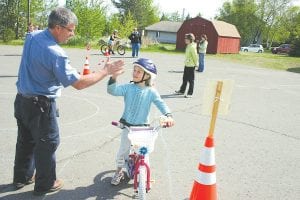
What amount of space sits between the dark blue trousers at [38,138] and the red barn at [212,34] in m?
38.3

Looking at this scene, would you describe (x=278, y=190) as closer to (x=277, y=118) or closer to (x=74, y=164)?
(x=74, y=164)

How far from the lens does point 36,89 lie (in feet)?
13.9

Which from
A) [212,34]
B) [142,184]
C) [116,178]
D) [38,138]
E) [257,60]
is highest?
[212,34]

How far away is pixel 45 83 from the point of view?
4.23 meters

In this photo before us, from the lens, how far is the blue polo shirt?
403 cm

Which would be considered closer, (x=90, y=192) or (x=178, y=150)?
(x=90, y=192)

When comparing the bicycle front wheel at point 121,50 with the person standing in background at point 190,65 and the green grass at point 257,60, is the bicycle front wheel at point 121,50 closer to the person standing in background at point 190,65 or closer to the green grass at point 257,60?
the green grass at point 257,60

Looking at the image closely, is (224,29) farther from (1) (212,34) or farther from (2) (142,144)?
(2) (142,144)

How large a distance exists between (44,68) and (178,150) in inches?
124

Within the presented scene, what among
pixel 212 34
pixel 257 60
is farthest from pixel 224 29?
pixel 257 60

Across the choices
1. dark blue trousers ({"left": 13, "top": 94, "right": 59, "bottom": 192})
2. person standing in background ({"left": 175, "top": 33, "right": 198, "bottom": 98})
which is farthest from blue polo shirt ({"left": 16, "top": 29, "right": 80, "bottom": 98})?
person standing in background ({"left": 175, "top": 33, "right": 198, "bottom": 98})

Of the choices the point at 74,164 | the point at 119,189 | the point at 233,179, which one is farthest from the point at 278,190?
the point at 74,164

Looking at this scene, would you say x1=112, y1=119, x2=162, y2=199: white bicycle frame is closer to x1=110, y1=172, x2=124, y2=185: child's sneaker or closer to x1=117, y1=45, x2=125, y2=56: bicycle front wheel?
x1=110, y1=172, x2=124, y2=185: child's sneaker

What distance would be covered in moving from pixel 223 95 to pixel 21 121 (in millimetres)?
2372
